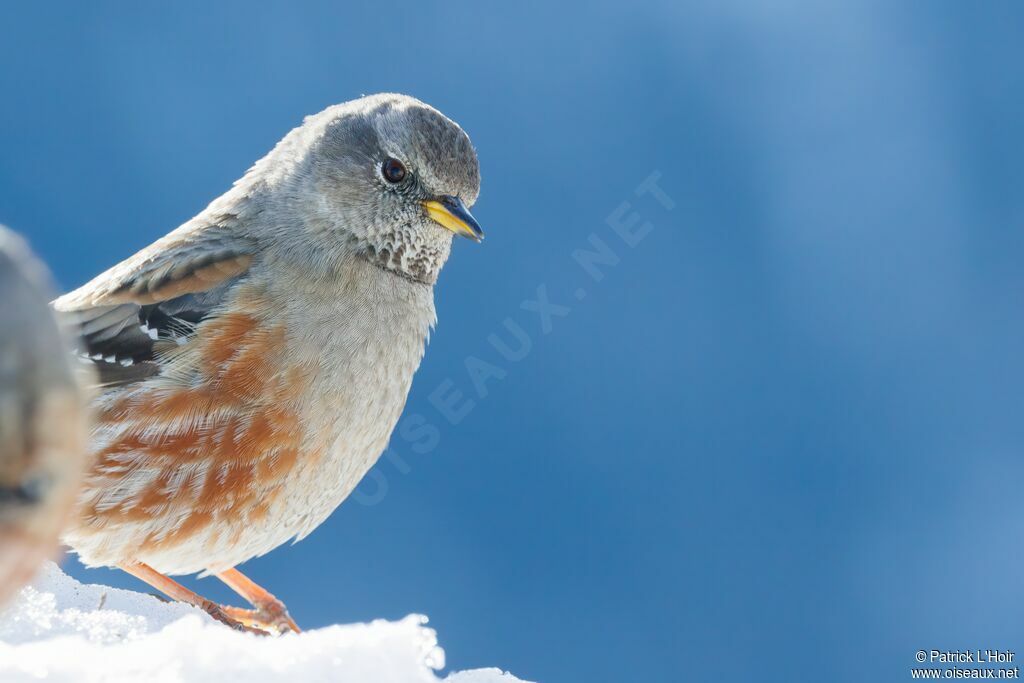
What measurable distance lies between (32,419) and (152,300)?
128 inches

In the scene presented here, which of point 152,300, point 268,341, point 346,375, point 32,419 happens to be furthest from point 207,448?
point 32,419

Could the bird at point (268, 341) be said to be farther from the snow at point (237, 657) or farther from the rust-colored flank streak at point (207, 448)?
the snow at point (237, 657)

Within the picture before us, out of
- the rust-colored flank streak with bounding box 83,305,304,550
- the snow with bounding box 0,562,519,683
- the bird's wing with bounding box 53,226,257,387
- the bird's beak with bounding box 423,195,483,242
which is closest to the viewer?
the snow with bounding box 0,562,519,683

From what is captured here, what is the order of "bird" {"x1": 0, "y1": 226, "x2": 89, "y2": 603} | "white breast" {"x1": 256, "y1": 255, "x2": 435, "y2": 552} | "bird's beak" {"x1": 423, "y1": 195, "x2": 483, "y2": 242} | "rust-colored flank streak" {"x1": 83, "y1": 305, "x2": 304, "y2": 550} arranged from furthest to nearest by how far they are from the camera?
"bird's beak" {"x1": 423, "y1": 195, "x2": 483, "y2": 242}
"white breast" {"x1": 256, "y1": 255, "x2": 435, "y2": 552}
"rust-colored flank streak" {"x1": 83, "y1": 305, "x2": 304, "y2": 550}
"bird" {"x1": 0, "y1": 226, "x2": 89, "y2": 603}

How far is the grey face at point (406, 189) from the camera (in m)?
4.18

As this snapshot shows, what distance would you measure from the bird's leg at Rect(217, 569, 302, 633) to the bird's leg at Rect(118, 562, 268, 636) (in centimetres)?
31

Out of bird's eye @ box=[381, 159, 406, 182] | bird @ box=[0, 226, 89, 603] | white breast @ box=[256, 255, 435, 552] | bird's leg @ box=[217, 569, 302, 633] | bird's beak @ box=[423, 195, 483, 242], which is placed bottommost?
bird @ box=[0, 226, 89, 603]

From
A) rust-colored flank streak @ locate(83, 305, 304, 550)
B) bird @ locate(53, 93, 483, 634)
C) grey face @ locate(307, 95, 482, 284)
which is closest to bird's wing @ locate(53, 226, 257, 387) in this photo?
bird @ locate(53, 93, 483, 634)

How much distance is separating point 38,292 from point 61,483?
211mm

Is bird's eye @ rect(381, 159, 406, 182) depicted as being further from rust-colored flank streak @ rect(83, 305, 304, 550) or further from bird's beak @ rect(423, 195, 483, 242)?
rust-colored flank streak @ rect(83, 305, 304, 550)

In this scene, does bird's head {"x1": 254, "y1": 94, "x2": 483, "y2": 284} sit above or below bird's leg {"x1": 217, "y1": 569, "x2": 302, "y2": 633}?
above

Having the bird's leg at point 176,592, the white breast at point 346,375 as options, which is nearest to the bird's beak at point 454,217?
the white breast at point 346,375

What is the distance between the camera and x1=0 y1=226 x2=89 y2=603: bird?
3.26ft

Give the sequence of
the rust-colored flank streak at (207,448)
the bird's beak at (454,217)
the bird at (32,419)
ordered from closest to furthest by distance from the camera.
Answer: the bird at (32,419), the rust-colored flank streak at (207,448), the bird's beak at (454,217)
